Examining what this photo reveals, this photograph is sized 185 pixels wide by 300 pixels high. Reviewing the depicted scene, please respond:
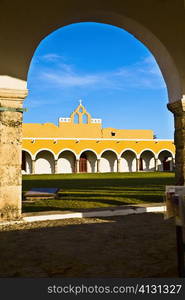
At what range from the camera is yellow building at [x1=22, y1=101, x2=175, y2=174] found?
27.8m

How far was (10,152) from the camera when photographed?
4555 millimetres

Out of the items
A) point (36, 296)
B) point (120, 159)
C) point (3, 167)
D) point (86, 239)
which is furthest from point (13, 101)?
point (120, 159)

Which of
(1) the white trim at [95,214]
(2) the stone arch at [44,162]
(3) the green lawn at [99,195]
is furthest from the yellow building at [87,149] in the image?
(1) the white trim at [95,214]

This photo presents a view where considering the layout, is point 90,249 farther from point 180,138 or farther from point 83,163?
point 83,163

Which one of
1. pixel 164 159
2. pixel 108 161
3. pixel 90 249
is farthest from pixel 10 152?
pixel 164 159

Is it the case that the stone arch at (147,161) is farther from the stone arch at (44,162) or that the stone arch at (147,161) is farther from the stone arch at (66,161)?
the stone arch at (44,162)

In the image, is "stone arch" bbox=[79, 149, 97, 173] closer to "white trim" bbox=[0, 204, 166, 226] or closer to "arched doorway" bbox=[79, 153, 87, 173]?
"arched doorway" bbox=[79, 153, 87, 173]

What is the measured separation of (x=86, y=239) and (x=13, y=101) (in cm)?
247

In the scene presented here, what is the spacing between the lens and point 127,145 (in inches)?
1186

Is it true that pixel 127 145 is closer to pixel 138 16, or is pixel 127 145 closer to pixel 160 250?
pixel 138 16

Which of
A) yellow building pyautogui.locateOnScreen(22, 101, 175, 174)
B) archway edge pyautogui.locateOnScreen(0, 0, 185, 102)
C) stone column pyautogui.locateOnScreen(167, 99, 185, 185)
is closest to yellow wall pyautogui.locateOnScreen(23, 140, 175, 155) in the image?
yellow building pyautogui.locateOnScreen(22, 101, 175, 174)

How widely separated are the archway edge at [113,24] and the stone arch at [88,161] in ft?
80.1

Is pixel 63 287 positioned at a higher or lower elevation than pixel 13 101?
lower

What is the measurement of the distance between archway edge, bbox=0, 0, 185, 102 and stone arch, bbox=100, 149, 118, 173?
24.6 m
